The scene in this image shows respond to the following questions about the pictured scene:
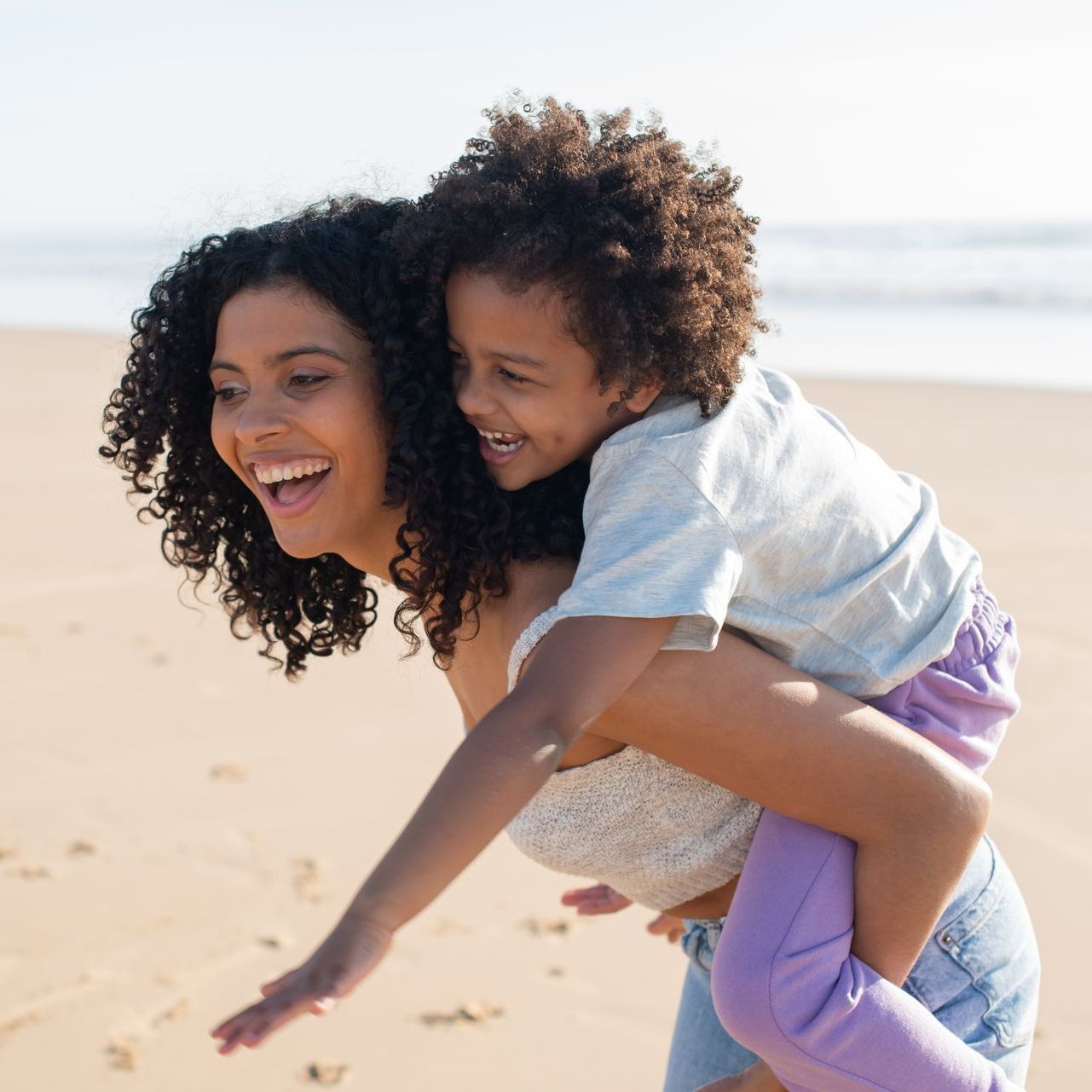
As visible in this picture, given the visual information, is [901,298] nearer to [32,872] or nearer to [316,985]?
[32,872]

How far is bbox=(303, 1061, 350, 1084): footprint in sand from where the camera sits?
3258mm

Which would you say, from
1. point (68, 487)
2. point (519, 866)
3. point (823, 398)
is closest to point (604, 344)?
point (519, 866)

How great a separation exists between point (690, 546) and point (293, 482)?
0.67 m

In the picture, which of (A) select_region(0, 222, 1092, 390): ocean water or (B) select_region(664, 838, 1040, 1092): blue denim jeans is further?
(A) select_region(0, 222, 1092, 390): ocean water

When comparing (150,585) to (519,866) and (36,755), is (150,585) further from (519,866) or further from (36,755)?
(519,866)

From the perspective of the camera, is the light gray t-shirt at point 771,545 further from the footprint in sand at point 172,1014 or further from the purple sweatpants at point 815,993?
the footprint in sand at point 172,1014

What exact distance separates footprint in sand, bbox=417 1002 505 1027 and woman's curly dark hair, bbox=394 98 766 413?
2043 mm

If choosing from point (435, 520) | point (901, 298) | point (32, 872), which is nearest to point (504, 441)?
point (435, 520)

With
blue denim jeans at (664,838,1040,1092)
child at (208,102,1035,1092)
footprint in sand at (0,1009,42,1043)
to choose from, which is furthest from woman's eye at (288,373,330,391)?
footprint in sand at (0,1009,42,1043)

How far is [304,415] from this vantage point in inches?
80.7

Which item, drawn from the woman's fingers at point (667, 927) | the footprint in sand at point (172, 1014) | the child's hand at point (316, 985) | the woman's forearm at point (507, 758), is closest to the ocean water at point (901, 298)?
the footprint in sand at point (172, 1014)

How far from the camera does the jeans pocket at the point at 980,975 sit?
6.61 ft

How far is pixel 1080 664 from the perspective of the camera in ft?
18.5

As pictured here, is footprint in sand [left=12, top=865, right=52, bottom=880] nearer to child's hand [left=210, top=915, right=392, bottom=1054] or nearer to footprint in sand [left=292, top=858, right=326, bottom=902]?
footprint in sand [left=292, top=858, right=326, bottom=902]
